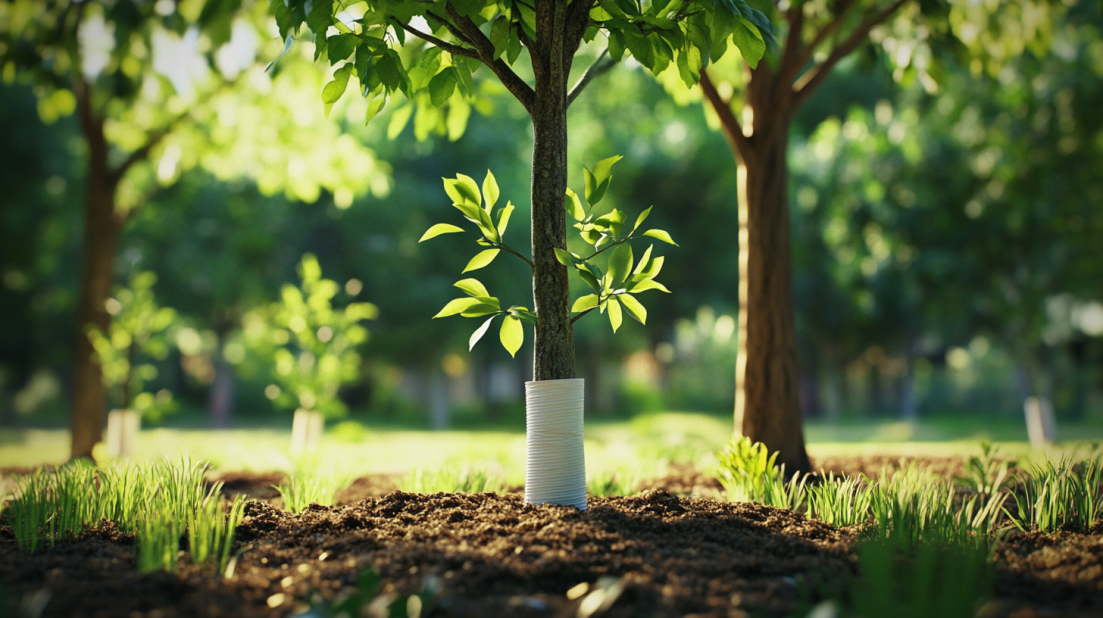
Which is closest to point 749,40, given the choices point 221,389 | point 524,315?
point 524,315

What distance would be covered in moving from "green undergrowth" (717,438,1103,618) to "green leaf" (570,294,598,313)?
3.93ft

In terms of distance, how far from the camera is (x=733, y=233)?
1977 cm

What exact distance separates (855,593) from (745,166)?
11.4ft

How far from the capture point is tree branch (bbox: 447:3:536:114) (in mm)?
2996

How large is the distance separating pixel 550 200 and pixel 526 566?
1516 mm

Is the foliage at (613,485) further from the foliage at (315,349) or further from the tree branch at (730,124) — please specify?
the foliage at (315,349)

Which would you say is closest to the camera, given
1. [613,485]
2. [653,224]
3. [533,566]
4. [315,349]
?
[533,566]

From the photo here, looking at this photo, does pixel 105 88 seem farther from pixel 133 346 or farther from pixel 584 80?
Result: pixel 584 80

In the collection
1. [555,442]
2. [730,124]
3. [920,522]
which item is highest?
[730,124]

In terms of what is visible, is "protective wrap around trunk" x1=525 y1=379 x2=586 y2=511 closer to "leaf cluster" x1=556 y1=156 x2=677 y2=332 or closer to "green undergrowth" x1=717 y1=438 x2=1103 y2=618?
"leaf cluster" x1=556 y1=156 x2=677 y2=332

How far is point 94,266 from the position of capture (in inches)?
276

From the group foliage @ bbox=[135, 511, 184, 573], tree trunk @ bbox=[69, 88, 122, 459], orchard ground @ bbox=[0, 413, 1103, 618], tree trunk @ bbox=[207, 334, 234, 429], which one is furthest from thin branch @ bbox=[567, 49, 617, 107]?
tree trunk @ bbox=[207, 334, 234, 429]

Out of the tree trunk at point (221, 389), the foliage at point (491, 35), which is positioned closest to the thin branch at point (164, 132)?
the foliage at point (491, 35)

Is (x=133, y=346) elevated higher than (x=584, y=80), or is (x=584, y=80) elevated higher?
(x=584, y=80)
